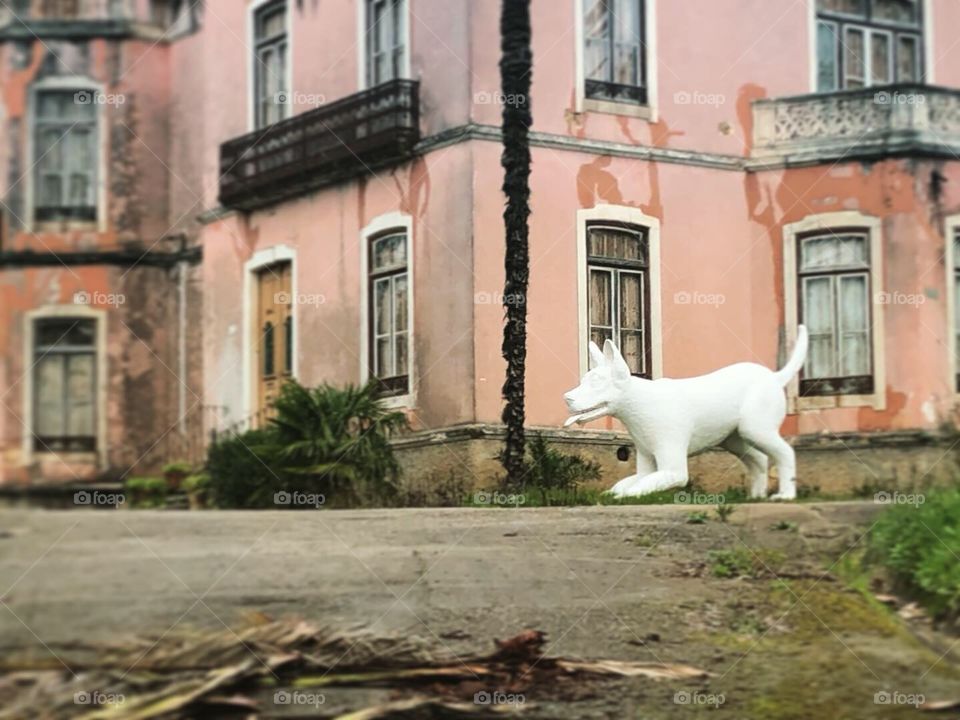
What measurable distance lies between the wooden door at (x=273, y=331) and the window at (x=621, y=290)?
6.66 ft

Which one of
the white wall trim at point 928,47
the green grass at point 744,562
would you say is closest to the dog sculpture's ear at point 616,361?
the green grass at point 744,562

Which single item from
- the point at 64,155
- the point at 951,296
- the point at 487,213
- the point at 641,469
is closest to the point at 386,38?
the point at 487,213

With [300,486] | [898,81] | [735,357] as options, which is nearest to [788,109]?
[898,81]

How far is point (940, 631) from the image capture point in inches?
415

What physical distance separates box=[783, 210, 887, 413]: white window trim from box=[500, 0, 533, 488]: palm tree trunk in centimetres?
214

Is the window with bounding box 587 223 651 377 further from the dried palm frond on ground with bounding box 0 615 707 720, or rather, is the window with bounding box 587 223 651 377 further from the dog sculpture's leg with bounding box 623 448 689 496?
the dried palm frond on ground with bounding box 0 615 707 720

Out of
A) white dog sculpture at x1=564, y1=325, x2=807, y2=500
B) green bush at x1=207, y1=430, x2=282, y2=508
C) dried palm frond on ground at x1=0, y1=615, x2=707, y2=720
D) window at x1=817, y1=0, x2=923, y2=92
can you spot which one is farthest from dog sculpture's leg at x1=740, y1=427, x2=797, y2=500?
green bush at x1=207, y1=430, x2=282, y2=508

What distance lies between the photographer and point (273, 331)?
1227 cm

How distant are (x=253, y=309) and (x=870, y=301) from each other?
177 inches

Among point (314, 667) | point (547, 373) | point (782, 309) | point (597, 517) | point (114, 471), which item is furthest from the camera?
point (782, 309)

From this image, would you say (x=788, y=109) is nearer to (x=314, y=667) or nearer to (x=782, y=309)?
(x=782, y=309)

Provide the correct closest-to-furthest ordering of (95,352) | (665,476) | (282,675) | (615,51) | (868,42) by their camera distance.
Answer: (282,675) → (95,352) → (665,476) → (615,51) → (868,42)

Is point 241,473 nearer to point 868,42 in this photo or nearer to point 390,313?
point 390,313

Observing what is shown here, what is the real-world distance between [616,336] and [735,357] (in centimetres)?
87
